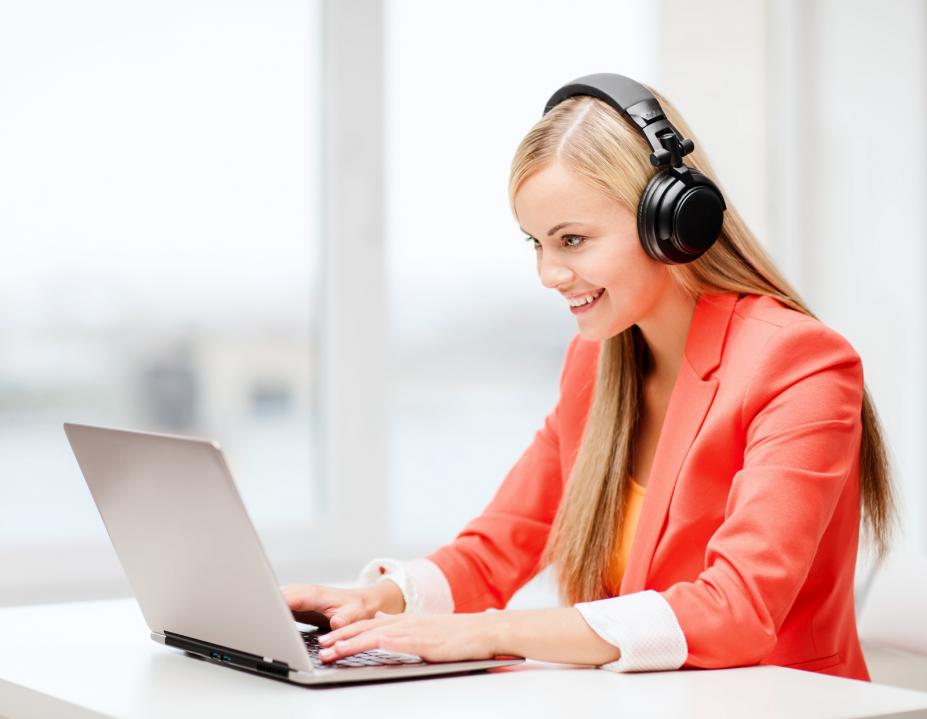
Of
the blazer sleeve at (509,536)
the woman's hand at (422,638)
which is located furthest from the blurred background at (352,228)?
the woman's hand at (422,638)

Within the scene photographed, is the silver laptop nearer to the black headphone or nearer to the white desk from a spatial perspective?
the white desk

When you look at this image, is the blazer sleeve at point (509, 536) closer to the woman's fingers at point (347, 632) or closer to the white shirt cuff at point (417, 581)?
the white shirt cuff at point (417, 581)

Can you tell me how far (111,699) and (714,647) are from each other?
0.58 metres

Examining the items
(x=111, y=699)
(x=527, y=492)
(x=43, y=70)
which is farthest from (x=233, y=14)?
(x=111, y=699)

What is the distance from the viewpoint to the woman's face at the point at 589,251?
1.51 metres

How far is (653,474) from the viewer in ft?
4.92

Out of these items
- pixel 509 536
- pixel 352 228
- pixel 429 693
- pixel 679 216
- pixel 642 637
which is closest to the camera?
pixel 429 693

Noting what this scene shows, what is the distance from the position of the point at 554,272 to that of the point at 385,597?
1.50 ft

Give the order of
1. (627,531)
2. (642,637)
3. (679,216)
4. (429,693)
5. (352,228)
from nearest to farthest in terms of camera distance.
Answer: (429,693) → (642,637) → (679,216) → (627,531) → (352,228)

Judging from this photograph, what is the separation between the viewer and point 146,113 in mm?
2551

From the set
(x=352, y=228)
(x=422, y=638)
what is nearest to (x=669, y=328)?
(x=422, y=638)

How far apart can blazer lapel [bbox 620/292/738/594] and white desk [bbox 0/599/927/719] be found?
25 centimetres

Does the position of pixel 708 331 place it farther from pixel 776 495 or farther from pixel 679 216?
pixel 776 495

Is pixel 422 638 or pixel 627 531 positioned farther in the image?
pixel 627 531
